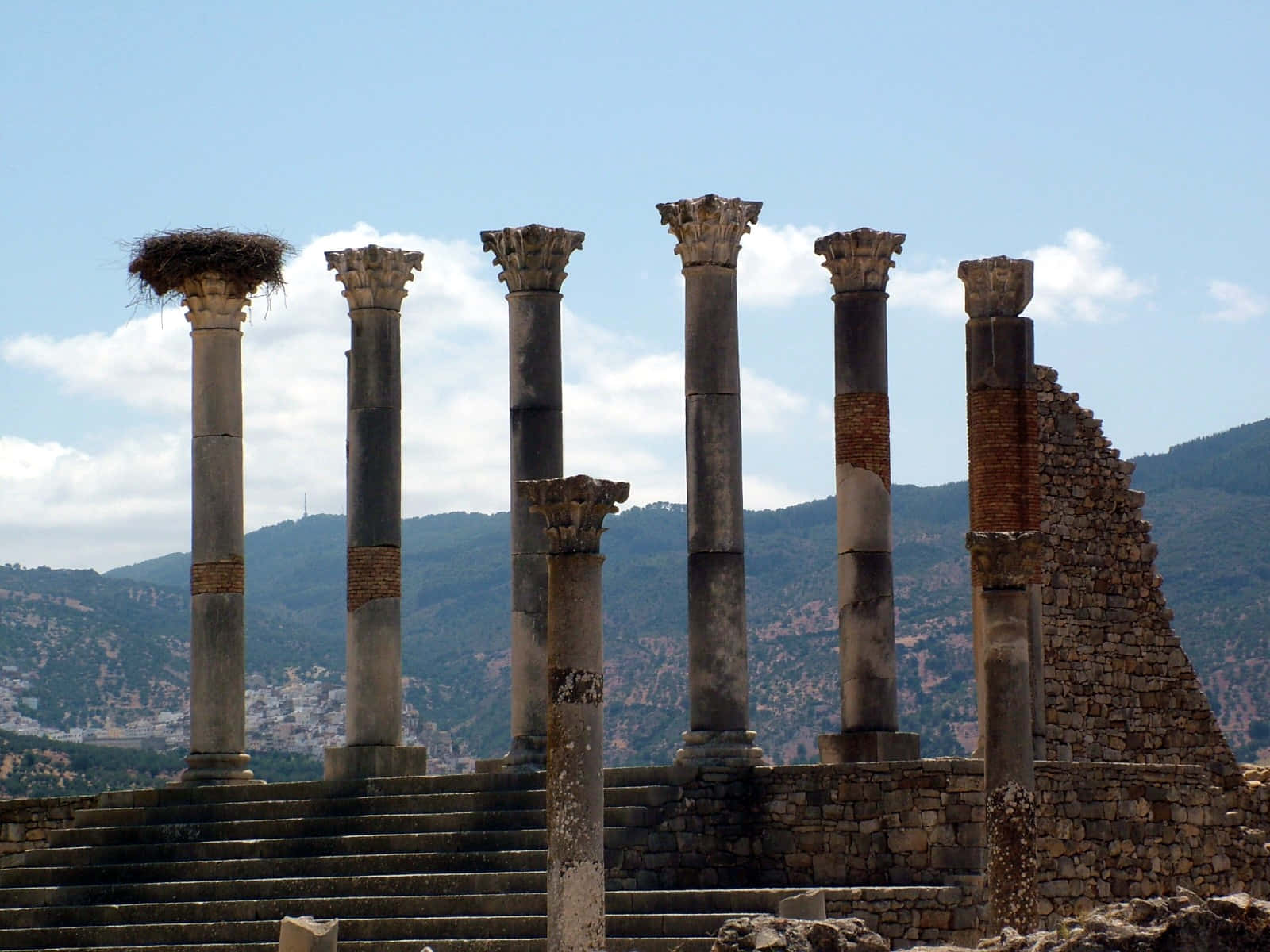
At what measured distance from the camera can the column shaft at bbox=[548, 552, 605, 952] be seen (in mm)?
19359

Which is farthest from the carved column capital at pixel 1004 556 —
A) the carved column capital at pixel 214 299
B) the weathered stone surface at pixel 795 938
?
the carved column capital at pixel 214 299

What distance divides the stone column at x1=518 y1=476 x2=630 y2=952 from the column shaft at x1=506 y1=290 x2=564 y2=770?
25.8ft

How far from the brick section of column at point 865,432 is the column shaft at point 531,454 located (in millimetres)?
3319

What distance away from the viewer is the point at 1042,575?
27625 mm

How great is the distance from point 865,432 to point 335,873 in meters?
7.46

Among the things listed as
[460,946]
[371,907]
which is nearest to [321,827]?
[371,907]

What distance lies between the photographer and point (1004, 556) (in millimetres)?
20547

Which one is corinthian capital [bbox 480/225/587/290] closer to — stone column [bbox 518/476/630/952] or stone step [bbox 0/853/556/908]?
stone step [bbox 0/853/556/908]

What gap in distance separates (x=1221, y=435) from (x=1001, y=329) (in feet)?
250

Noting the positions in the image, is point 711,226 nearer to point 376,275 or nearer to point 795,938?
point 376,275

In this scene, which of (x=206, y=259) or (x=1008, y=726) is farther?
(x=206, y=259)

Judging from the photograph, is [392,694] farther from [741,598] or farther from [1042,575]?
[1042,575]

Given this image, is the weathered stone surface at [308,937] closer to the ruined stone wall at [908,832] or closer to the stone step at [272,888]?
the stone step at [272,888]

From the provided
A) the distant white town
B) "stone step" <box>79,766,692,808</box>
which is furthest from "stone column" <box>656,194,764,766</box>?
the distant white town
